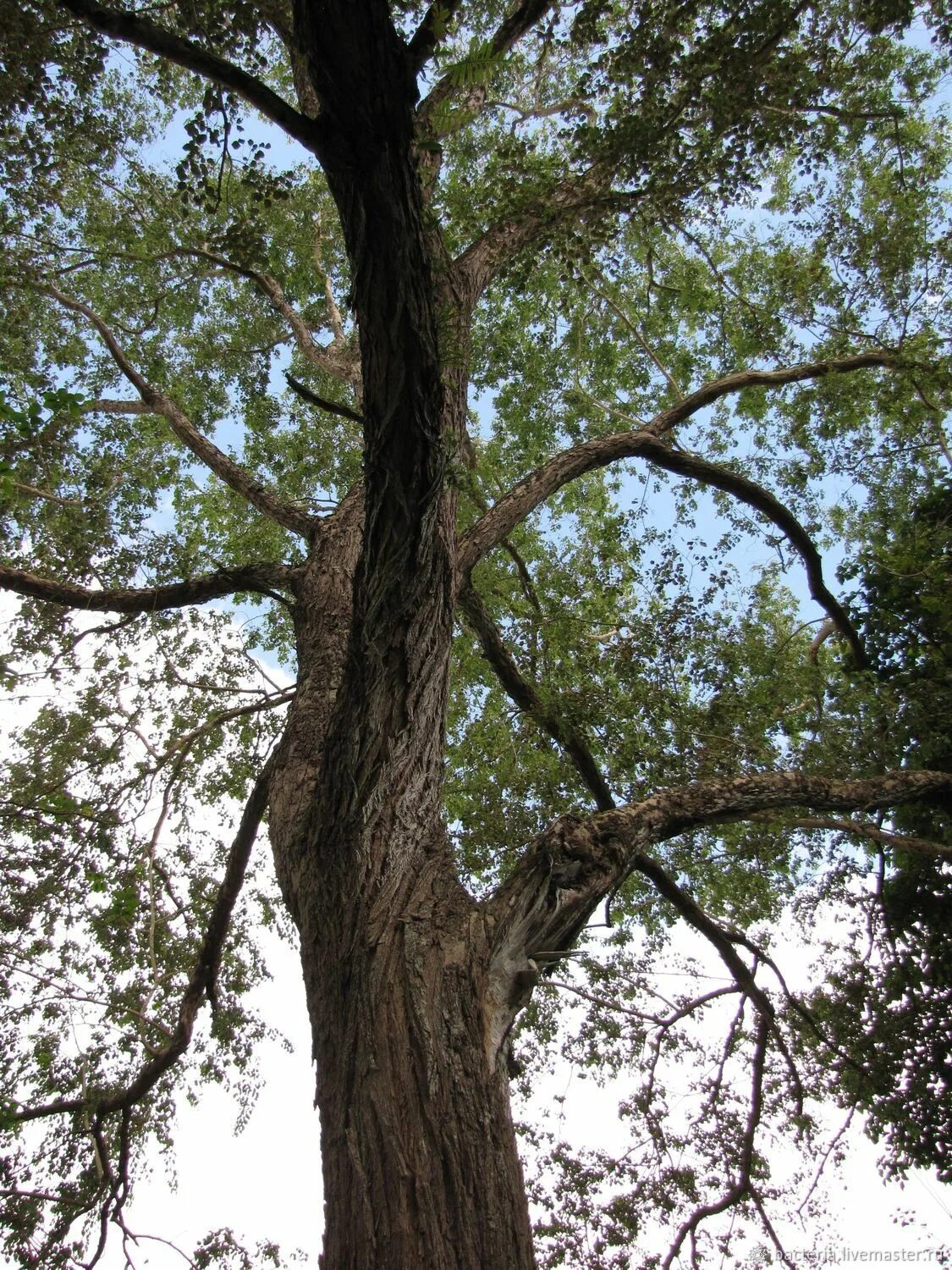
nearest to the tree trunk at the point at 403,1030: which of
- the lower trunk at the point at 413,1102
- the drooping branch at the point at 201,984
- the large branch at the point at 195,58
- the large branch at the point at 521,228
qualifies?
the lower trunk at the point at 413,1102

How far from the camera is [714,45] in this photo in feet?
16.6

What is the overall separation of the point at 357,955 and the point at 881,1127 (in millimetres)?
6839

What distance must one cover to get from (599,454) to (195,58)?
317 centimetres

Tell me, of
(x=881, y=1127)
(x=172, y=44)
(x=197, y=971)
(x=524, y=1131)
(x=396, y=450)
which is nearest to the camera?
(x=172, y=44)

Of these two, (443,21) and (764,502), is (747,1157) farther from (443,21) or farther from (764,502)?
(443,21)

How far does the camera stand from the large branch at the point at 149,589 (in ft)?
14.8

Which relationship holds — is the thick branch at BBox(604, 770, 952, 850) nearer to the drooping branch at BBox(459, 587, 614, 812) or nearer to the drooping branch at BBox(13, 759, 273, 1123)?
the drooping branch at BBox(459, 587, 614, 812)

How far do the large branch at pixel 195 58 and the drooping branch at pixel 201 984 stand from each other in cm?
315

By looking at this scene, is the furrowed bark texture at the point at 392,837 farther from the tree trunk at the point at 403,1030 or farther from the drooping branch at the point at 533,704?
the drooping branch at the point at 533,704

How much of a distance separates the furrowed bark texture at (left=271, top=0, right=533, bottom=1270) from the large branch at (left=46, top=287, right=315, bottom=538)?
2.20m

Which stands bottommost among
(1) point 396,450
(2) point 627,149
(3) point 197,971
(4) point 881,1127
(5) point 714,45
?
(4) point 881,1127

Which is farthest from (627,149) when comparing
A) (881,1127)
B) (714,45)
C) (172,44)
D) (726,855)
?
(881,1127)

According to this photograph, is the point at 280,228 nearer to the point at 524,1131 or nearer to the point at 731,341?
the point at 731,341

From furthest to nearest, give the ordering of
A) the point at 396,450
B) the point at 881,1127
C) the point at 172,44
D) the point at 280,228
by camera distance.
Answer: the point at 280,228 < the point at 881,1127 < the point at 396,450 < the point at 172,44
